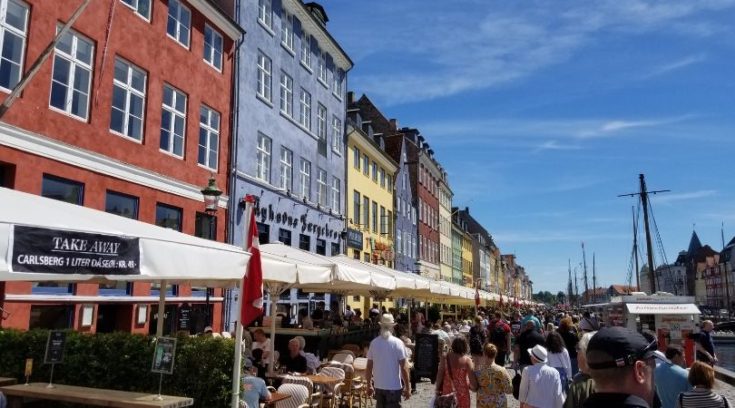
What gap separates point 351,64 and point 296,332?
20388mm

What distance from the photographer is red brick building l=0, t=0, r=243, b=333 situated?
12.0 m

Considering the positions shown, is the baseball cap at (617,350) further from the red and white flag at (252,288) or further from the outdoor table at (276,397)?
the outdoor table at (276,397)

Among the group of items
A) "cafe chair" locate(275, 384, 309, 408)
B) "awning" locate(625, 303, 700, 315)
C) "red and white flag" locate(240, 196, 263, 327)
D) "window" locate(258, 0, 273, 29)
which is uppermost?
"window" locate(258, 0, 273, 29)

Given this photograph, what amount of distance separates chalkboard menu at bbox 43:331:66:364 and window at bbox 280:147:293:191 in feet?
53.5

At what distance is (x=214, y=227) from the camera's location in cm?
1842

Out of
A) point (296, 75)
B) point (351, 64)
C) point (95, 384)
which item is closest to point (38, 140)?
point (95, 384)

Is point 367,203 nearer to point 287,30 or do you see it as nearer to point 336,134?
point 336,134

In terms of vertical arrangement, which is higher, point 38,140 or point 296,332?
point 38,140

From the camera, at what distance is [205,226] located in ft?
59.4

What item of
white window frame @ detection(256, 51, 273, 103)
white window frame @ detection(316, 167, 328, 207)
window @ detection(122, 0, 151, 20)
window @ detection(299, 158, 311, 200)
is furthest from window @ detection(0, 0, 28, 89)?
white window frame @ detection(316, 167, 328, 207)

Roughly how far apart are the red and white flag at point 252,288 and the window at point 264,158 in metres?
14.8

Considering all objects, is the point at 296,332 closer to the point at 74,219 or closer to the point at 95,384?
the point at 95,384

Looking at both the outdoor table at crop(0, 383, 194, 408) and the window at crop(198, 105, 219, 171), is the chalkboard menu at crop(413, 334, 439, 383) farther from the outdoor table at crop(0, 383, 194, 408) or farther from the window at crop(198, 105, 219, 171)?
the window at crop(198, 105, 219, 171)

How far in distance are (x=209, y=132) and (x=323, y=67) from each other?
11.3 meters
